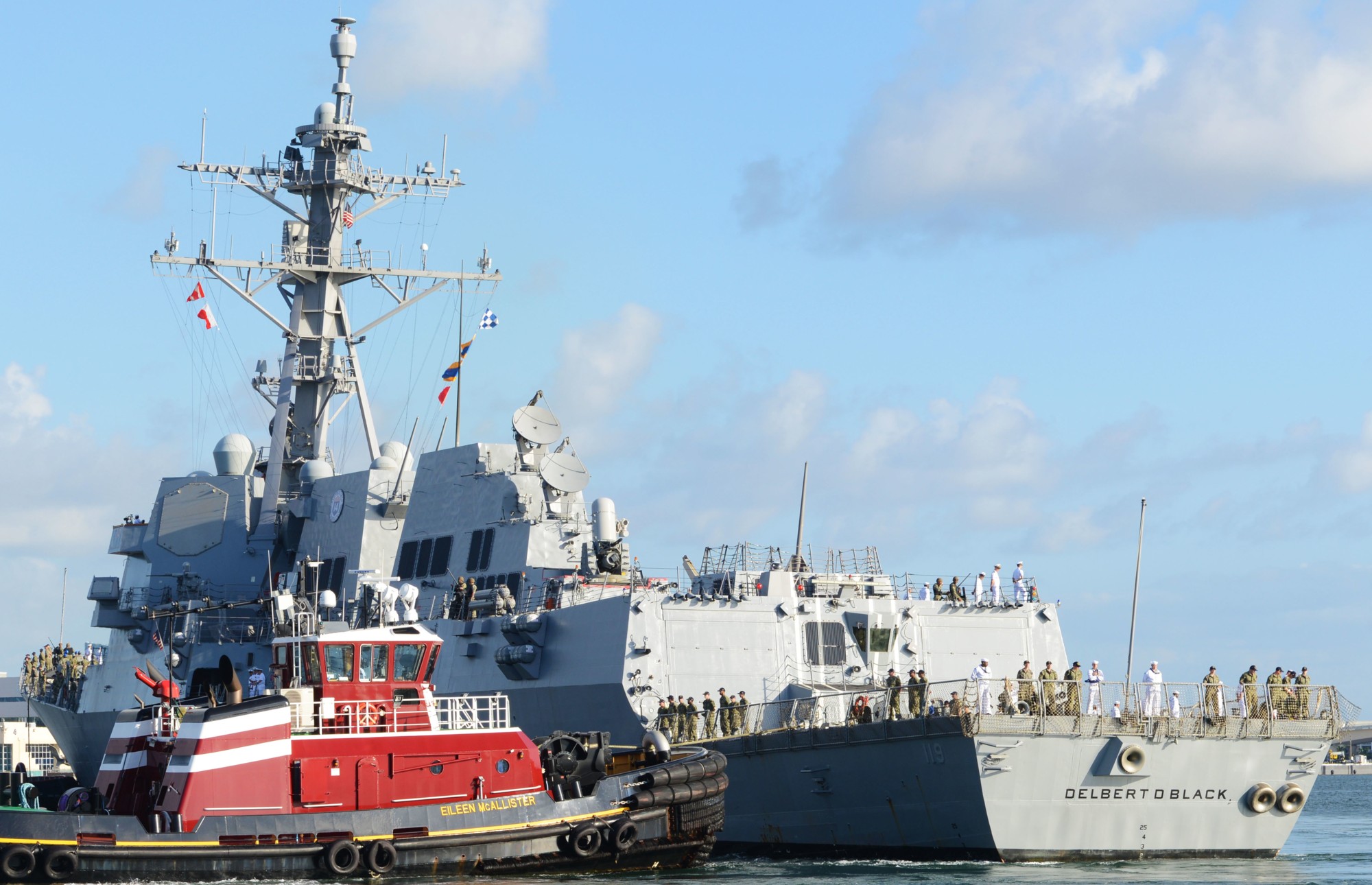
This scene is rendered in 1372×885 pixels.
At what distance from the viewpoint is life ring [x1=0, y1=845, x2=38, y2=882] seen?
22203 mm

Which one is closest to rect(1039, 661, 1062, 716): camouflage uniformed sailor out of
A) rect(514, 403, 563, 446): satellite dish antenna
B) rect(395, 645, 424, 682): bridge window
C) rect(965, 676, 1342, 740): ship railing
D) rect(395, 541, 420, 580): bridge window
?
rect(965, 676, 1342, 740): ship railing

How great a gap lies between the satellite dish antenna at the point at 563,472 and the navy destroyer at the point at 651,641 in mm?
60

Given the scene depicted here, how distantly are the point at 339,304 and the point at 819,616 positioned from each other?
16603mm

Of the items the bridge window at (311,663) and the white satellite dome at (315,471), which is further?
the white satellite dome at (315,471)

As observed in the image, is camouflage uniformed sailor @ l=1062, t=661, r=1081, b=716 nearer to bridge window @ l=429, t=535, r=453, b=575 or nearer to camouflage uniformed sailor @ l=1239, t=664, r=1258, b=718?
camouflage uniformed sailor @ l=1239, t=664, r=1258, b=718

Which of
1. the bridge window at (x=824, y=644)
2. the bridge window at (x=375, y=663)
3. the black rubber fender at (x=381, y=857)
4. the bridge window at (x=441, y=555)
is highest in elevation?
the bridge window at (x=441, y=555)

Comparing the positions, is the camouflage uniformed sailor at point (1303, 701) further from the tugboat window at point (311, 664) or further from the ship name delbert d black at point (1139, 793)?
the tugboat window at point (311, 664)

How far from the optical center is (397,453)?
42250 mm

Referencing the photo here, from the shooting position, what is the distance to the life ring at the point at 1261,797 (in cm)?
2727

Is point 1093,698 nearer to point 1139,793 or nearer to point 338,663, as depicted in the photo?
point 1139,793

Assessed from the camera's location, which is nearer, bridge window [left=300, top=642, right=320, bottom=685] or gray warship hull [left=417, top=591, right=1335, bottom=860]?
bridge window [left=300, top=642, right=320, bottom=685]

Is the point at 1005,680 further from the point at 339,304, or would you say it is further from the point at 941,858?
the point at 339,304

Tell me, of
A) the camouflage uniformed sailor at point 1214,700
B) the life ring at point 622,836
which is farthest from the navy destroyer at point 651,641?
the life ring at point 622,836

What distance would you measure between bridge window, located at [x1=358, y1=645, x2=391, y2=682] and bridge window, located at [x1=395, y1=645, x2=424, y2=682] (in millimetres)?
153
